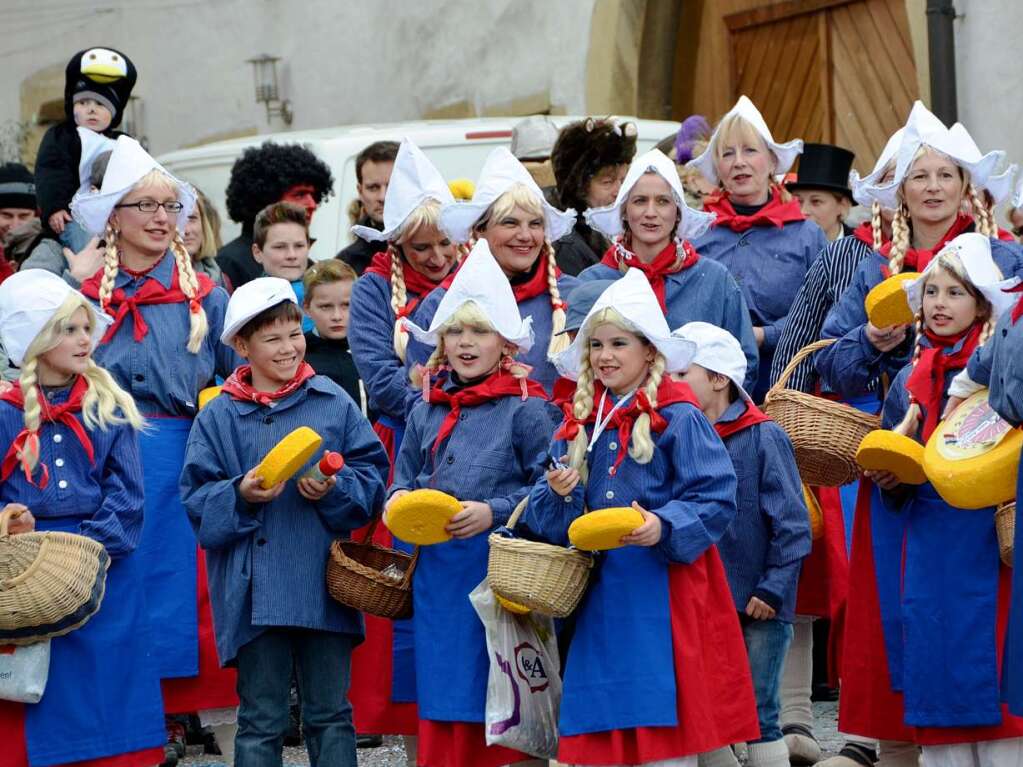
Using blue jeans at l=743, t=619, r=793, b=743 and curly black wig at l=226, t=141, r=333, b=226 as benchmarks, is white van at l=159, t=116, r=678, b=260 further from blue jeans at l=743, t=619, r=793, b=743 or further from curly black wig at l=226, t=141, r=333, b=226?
blue jeans at l=743, t=619, r=793, b=743

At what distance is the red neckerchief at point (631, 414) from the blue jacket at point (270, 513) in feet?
2.57

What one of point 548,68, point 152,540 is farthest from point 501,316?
point 548,68

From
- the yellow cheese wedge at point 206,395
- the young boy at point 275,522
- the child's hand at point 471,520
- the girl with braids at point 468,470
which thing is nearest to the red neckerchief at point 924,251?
the girl with braids at point 468,470

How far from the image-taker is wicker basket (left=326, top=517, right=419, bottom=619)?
20.5 ft

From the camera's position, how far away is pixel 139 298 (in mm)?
7039

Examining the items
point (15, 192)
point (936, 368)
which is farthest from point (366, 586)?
point (15, 192)

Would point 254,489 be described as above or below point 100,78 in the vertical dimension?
below

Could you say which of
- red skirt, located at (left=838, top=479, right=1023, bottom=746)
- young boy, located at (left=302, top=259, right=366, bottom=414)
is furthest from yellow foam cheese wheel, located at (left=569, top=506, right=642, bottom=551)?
young boy, located at (left=302, top=259, right=366, bottom=414)

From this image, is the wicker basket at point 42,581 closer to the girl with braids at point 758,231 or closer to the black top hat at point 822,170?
the girl with braids at point 758,231

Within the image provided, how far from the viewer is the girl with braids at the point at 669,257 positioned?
683 cm

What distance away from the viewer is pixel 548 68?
1433 cm

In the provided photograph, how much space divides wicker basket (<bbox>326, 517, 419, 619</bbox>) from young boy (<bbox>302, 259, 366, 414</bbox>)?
1755 mm

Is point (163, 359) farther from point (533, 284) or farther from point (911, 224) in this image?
point (911, 224)

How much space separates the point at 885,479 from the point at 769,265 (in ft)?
5.20
